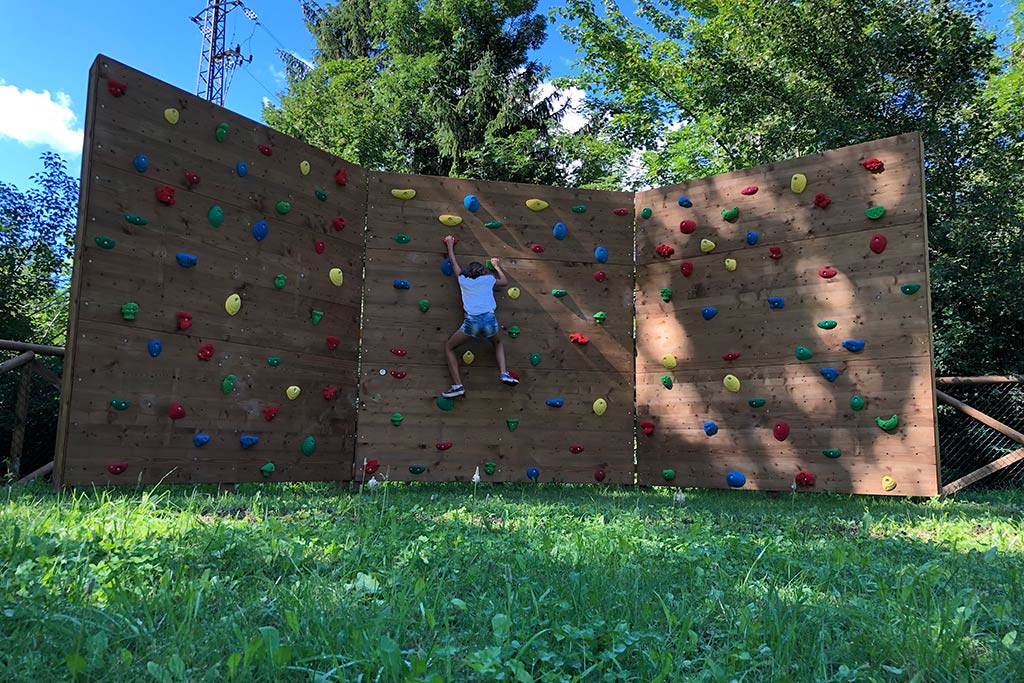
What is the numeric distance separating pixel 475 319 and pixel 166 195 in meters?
2.80

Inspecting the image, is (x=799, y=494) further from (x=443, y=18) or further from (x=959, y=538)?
(x=443, y=18)

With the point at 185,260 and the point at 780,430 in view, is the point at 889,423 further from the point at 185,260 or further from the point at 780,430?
the point at 185,260

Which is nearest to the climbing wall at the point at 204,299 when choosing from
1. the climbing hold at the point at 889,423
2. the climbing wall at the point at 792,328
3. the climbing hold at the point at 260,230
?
the climbing hold at the point at 260,230

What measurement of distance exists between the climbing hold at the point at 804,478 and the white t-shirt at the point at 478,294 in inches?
129

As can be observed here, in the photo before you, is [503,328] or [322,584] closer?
[322,584]

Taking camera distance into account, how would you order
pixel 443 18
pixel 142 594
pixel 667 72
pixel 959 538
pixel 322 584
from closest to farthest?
pixel 142 594, pixel 322 584, pixel 959 538, pixel 667 72, pixel 443 18

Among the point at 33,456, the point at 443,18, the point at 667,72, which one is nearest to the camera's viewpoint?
the point at 33,456

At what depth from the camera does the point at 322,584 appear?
7.72 feet

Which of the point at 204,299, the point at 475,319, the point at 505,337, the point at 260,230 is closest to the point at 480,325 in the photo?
the point at 475,319

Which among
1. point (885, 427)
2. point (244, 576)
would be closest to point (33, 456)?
point (244, 576)

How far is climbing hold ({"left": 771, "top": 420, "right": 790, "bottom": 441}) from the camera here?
20.9ft

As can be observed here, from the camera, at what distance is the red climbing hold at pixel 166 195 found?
17.4 feet

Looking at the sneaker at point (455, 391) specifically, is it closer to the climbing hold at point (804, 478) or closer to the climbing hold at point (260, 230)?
the climbing hold at point (260, 230)

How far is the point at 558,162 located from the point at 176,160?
38.2 ft
